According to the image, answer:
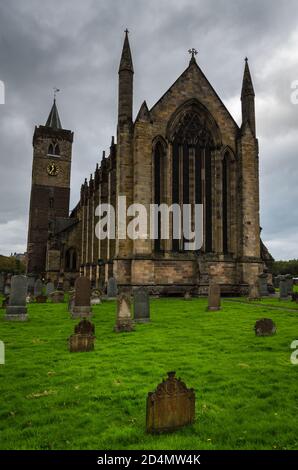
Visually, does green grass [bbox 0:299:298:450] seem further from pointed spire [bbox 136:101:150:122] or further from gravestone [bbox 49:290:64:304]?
pointed spire [bbox 136:101:150:122]

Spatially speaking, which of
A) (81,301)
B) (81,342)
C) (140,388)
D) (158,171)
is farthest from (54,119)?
(140,388)

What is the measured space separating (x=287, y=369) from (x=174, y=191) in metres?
16.9

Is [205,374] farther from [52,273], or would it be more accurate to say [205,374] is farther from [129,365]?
[52,273]

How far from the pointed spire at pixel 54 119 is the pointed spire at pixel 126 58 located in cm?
3557

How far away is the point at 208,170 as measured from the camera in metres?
23.3

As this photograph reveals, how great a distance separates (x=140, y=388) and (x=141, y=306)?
247 inches

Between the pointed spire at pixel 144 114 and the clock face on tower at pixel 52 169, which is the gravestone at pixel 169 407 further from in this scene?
the clock face on tower at pixel 52 169

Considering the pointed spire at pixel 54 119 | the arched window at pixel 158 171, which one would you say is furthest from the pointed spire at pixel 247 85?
the pointed spire at pixel 54 119

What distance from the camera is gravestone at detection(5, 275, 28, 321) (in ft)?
39.8

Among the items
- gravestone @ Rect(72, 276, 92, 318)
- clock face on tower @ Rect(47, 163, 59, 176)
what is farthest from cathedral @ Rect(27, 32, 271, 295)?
clock face on tower @ Rect(47, 163, 59, 176)

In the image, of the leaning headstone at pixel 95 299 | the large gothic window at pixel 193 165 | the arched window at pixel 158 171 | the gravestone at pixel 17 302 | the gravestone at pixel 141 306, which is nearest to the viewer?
the gravestone at pixel 141 306

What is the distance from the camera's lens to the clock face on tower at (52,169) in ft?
170

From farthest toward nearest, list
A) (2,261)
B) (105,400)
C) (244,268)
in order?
(2,261)
(244,268)
(105,400)

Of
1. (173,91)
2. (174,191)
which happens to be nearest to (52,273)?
(174,191)
